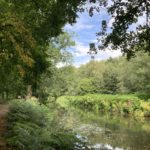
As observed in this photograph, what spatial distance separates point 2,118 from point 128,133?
1099 cm

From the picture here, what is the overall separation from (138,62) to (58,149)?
4596cm

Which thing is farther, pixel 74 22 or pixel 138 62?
pixel 138 62

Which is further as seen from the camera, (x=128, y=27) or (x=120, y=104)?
(x=120, y=104)

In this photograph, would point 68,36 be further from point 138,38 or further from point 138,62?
point 138,38

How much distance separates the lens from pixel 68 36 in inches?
2121

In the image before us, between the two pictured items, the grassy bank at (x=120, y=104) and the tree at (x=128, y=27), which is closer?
the tree at (x=128, y=27)

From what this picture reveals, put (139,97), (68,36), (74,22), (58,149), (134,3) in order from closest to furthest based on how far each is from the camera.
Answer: (134,3) < (74,22) < (58,149) < (139,97) < (68,36)

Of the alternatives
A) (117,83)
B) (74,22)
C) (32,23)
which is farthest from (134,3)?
(117,83)

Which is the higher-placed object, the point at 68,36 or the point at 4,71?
the point at 68,36

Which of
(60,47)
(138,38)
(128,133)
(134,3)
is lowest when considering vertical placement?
(128,133)

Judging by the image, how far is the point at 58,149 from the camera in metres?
13.5

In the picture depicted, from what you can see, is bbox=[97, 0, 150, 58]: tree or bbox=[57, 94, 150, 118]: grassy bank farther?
bbox=[57, 94, 150, 118]: grassy bank

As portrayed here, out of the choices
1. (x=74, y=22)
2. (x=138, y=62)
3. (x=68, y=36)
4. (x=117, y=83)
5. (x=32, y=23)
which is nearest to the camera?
(x=74, y=22)

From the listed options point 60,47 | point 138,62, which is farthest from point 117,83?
point 60,47
